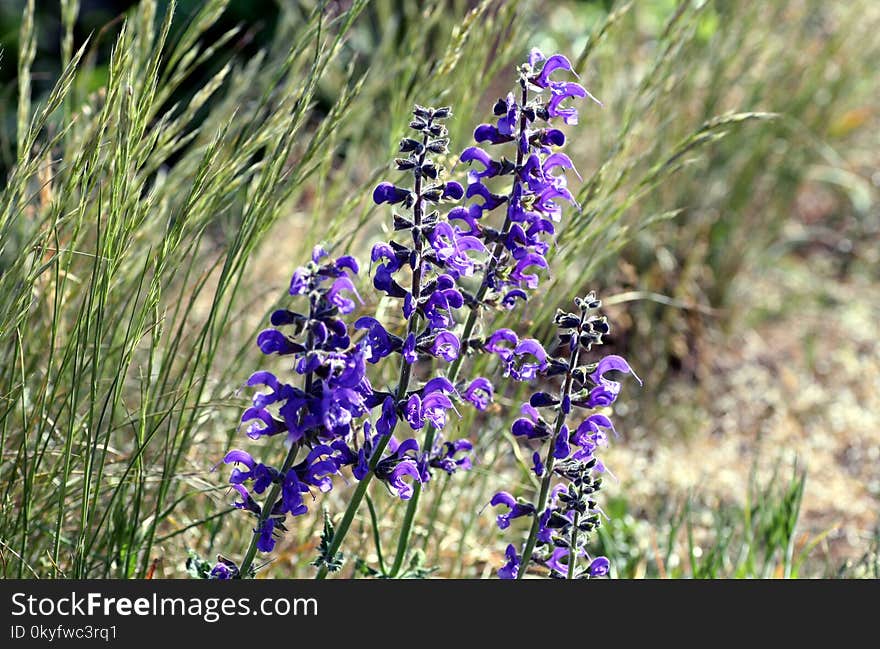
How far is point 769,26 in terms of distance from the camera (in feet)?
15.2

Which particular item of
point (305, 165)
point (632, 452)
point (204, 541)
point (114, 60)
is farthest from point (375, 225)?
point (114, 60)

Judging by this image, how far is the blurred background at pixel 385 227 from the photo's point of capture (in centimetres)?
205

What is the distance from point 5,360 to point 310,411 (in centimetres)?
102

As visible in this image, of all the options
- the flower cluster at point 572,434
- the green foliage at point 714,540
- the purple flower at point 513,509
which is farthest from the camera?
the green foliage at point 714,540

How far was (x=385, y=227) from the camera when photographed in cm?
223

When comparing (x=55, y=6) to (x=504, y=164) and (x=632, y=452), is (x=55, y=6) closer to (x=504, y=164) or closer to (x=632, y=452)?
(x=632, y=452)

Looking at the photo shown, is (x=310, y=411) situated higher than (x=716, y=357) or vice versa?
(x=716, y=357)

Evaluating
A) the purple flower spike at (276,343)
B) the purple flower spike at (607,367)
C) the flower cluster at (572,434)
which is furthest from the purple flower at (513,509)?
the purple flower spike at (276,343)

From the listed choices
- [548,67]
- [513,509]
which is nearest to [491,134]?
[548,67]

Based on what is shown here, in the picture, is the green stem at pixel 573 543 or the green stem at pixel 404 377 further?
the green stem at pixel 573 543

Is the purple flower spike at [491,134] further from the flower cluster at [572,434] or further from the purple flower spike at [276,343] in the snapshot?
the purple flower spike at [276,343]

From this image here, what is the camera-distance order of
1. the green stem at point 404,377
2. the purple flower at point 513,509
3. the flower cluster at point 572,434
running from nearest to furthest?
the green stem at point 404,377 → the flower cluster at point 572,434 → the purple flower at point 513,509

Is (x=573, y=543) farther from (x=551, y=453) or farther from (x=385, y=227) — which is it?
(x=385, y=227)

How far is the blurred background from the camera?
205cm
